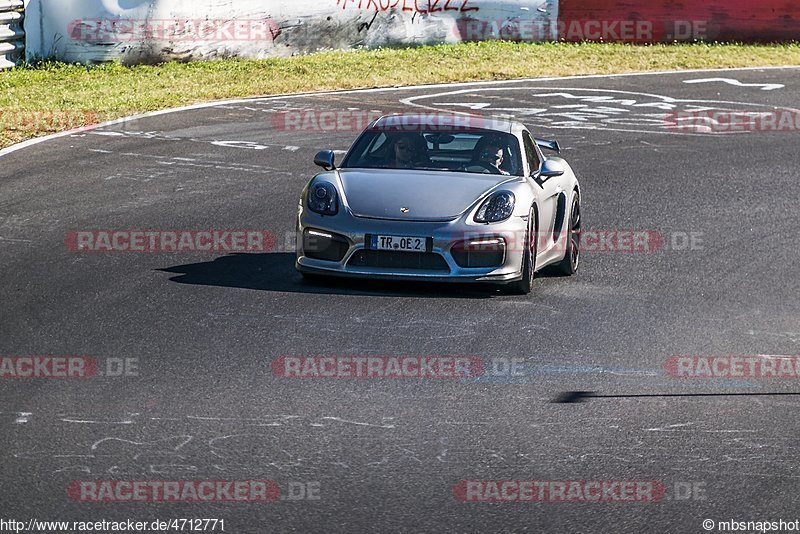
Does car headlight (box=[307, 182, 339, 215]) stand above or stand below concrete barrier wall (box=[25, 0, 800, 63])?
above

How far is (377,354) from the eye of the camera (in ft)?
26.8

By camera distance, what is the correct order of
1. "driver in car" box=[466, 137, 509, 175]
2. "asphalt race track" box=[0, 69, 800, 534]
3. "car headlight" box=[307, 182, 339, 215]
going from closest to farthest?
"asphalt race track" box=[0, 69, 800, 534]
"car headlight" box=[307, 182, 339, 215]
"driver in car" box=[466, 137, 509, 175]

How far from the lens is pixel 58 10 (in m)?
20.6

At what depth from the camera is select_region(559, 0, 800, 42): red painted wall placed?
26734 mm

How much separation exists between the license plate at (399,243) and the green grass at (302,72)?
7909mm

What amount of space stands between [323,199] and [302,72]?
12848mm

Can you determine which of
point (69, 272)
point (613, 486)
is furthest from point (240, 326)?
point (613, 486)

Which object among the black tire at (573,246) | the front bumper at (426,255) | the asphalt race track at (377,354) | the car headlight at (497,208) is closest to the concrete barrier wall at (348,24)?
the asphalt race track at (377,354)

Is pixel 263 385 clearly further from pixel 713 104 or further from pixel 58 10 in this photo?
pixel 713 104

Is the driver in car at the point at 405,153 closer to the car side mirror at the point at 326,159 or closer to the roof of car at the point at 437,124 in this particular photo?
the roof of car at the point at 437,124

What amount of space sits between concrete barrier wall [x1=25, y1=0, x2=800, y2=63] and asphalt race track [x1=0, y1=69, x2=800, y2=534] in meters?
5.73

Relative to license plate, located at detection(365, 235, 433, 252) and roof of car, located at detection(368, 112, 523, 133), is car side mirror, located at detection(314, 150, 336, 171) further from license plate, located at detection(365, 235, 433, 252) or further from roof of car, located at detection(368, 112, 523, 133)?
license plate, located at detection(365, 235, 433, 252)

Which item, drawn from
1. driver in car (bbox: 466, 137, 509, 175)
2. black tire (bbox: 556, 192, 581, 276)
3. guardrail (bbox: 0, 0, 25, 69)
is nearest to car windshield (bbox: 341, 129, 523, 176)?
driver in car (bbox: 466, 137, 509, 175)

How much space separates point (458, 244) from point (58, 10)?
1284 cm
